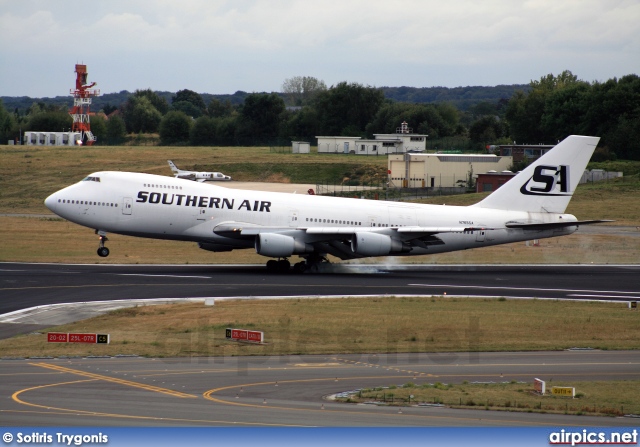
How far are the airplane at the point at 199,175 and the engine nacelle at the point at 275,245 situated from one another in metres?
61.4

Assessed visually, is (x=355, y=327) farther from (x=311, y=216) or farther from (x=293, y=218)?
(x=311, y=216)

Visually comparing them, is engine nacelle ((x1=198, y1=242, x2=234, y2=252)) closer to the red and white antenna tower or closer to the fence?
the fence

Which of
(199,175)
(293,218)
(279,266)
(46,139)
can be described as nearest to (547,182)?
(293,218)

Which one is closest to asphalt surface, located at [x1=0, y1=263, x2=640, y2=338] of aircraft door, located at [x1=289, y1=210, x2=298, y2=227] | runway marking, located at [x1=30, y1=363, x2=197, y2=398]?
aircraft door, located at [x1=289, y1=210, x2=298, y2=227]

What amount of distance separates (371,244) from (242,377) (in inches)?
975

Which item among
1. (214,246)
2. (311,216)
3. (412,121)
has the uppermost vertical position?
(412,121)

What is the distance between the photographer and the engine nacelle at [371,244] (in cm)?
4906

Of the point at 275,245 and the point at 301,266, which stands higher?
the point at 275,245

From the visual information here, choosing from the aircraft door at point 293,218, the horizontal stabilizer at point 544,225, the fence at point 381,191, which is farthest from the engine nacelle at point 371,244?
the fence at point 381,191

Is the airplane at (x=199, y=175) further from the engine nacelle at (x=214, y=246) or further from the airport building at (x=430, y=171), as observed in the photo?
the engine nacelle at (x=214, y=246)

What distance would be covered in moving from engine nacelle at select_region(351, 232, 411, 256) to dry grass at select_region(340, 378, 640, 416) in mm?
24001

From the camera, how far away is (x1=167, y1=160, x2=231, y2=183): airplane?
110188 millimetres

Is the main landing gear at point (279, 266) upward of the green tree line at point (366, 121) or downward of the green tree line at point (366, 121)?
downward

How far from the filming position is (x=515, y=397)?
76.2 feet
